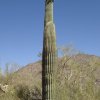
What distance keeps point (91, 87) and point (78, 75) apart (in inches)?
254

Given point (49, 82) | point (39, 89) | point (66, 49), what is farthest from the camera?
point (66, 49)

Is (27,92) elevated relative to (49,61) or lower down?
elevated

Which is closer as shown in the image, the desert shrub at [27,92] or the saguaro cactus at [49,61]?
the saguaro cactus at [49,61]

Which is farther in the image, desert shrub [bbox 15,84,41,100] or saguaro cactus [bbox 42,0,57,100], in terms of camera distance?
desert shrub [bbox 15,84,41,100]

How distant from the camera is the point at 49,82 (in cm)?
998

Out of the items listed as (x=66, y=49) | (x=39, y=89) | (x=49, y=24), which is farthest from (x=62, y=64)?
(x=49, y=24)

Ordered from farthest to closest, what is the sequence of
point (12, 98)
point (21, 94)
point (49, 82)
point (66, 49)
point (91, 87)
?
point (66, 49), point (21, 94), point (12, 98), point (91, 87), point (49, 82)

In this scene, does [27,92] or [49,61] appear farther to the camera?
[27,92]

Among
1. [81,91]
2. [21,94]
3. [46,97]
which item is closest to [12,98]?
[21,94]

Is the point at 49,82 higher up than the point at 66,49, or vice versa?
the point at 66,49

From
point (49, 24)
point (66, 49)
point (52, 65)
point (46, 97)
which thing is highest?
point (66, 49)

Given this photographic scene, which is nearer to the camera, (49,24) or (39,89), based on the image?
(49,24)

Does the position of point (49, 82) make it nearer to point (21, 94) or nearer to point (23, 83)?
point (21, 94)

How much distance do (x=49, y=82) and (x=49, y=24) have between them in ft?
5.82
